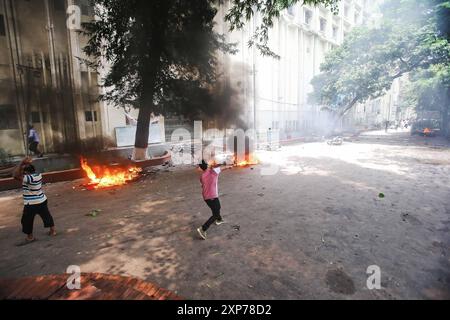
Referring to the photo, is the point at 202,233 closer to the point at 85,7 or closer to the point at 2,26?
the point at 2,26

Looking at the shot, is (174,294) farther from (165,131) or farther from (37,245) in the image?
(165,131)

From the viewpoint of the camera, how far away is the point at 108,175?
9453mm

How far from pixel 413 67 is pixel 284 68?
11.3 metres

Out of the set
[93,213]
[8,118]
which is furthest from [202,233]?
[8,118]

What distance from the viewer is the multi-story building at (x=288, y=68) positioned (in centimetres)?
2241

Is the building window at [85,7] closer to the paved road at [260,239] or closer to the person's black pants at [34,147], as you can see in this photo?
the person's black pants at [34,147]

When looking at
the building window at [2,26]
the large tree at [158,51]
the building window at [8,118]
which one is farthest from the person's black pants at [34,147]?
the building window at [2,26]

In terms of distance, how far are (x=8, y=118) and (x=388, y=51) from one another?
25.5 m

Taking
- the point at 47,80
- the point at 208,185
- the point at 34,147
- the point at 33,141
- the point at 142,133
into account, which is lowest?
the point at 208,185

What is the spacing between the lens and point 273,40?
2569 centimetres

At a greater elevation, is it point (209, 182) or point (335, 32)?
point (335, 32)

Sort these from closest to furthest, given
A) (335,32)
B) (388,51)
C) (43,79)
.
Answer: (43,79), (388,51), (335,32)

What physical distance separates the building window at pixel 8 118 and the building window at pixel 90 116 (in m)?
3.17

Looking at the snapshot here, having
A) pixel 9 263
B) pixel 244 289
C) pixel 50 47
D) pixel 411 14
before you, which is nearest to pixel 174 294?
pixel 244 289
